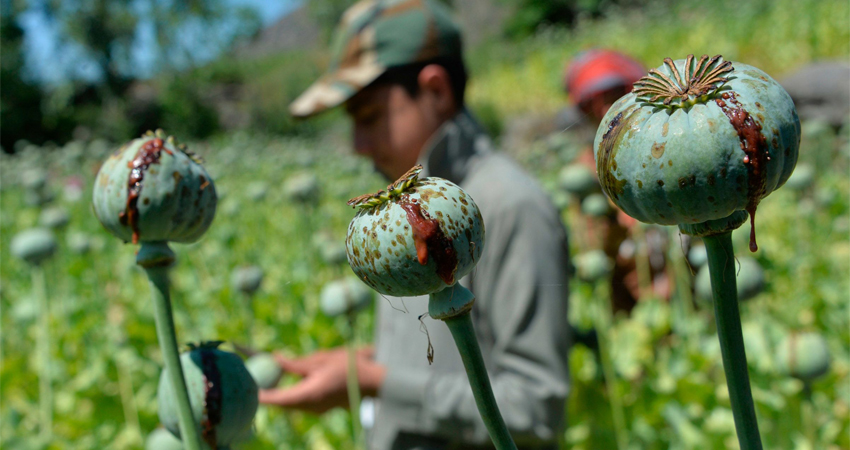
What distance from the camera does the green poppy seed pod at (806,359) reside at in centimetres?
71

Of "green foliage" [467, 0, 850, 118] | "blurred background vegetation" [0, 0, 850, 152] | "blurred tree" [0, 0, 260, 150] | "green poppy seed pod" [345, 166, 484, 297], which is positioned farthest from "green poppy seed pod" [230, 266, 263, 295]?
"blurred tree" [0, 0, 260, 150]

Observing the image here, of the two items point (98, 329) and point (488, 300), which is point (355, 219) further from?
point (98, 329)

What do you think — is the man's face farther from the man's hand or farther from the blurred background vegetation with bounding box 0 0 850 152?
the blurred background vegetation with bounding box 0 0 850 152

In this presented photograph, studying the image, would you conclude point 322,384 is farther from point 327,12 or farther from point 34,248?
point 327,12

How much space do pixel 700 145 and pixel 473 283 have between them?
2.41 feet

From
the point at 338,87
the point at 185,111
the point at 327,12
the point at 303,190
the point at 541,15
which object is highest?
the point at 327,12

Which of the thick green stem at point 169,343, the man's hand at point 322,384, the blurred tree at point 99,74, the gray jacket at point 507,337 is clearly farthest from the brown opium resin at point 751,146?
the blurred tree at point 99,74

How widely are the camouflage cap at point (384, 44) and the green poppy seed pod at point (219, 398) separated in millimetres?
872

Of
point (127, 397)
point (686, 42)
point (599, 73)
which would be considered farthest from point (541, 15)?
point (127, 397)

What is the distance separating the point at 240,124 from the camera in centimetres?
1214

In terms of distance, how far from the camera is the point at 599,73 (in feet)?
5.90

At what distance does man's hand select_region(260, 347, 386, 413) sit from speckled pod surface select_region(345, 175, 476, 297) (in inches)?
33.0

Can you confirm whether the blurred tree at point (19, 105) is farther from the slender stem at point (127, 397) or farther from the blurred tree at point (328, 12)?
the slender stem at point (127, 397)

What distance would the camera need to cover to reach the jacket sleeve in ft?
3.28
